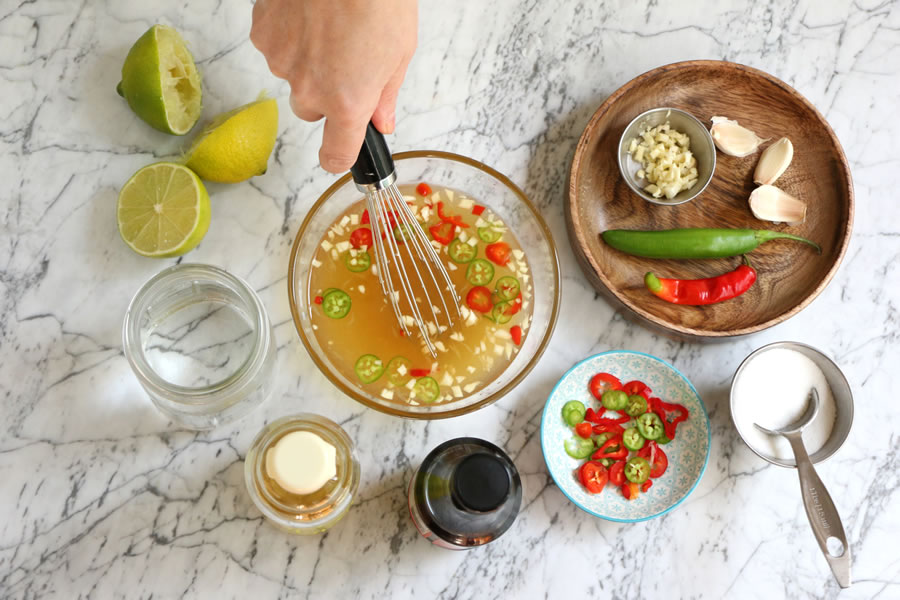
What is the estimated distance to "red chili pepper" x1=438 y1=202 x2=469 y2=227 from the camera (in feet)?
3.87

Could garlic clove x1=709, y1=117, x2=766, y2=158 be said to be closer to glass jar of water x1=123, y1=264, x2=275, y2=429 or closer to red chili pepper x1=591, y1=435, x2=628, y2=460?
red chili pepper x1=591, y1=435, x2=628, y2=460

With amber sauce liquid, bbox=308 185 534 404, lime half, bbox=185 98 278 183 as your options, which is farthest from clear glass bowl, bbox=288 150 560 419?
lime half, bbox=185 98 278 183

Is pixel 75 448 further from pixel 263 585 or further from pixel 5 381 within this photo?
pixel 263 585

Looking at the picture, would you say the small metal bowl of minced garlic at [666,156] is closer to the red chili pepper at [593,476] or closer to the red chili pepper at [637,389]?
the red chili pepper at [637,389]

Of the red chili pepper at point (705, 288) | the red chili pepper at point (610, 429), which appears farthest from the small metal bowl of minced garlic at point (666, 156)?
the red chili pepper at point (610, 429)

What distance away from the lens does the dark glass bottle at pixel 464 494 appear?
0.92 metres

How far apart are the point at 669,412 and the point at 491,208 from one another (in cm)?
42

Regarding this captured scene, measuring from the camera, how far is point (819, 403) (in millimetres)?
1169

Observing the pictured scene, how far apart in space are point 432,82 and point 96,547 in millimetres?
868

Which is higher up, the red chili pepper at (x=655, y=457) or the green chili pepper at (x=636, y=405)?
→ the green chili pepper at (x=636, y=405)

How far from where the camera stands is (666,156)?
1188 mm

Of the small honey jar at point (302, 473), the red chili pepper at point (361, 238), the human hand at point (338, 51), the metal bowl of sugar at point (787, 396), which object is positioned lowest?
the small honey jar at point (302, 473)

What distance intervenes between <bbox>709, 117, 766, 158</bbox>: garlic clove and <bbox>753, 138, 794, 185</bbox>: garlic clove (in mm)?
26

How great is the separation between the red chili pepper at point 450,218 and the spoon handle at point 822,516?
0.61 meters
